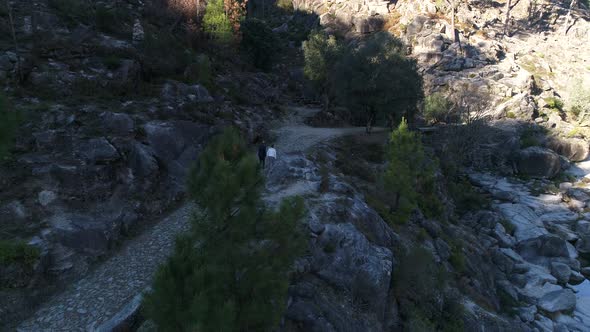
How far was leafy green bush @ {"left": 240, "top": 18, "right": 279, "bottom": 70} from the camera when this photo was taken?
5122 cm

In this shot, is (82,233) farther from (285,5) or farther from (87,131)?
(285,5)

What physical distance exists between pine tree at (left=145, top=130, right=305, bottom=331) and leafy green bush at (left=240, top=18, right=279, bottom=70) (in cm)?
4784

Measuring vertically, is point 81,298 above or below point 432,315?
above

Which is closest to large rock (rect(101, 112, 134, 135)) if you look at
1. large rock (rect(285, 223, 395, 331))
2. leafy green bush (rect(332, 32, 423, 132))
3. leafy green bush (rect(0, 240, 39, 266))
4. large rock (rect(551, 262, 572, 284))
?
leafy green bush (rect(0, 240, 39, 266))

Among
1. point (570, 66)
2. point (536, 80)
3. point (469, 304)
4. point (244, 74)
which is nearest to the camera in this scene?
point (469, 304)

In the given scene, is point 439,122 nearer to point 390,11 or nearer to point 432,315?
point 432,315

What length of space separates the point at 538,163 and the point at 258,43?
138 feet

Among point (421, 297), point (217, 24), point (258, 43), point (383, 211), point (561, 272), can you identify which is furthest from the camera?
point (258, 43)

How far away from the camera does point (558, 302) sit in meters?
21.8

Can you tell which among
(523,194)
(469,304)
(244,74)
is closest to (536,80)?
(523,194)

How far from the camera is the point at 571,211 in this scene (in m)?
33.9

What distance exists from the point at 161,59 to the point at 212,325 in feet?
88.0

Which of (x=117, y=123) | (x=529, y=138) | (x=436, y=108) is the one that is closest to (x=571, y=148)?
(x=529, y=138)

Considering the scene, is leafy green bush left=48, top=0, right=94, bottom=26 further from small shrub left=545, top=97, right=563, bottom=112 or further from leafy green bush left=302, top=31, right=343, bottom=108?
small shrub left=545, top=97, right=563, bottom=112
